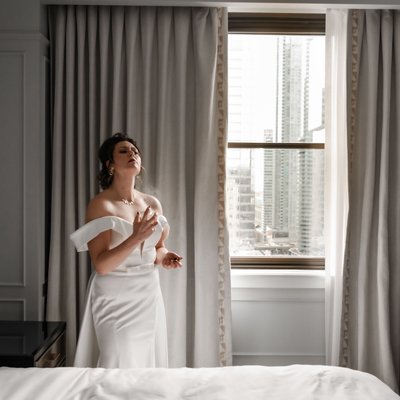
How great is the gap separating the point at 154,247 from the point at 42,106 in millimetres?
1208

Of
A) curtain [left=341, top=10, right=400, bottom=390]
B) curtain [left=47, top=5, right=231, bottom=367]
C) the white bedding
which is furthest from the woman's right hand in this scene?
Answer: curtain [left=341, top=10, right=400, bottom=390]

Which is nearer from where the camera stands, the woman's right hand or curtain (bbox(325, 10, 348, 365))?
the woman's right hand

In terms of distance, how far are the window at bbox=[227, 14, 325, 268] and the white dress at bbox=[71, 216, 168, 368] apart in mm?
1165

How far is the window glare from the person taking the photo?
3803mm

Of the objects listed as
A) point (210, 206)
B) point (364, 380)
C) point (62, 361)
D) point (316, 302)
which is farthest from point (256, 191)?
point (364, 380)

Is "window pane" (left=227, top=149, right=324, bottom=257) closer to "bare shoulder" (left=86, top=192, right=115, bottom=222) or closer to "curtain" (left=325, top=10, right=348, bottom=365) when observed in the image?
"curtain" (left=325, top=10, right=348, bottom=365)

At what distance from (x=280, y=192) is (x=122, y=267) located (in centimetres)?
153

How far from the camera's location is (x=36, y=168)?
3.22 m

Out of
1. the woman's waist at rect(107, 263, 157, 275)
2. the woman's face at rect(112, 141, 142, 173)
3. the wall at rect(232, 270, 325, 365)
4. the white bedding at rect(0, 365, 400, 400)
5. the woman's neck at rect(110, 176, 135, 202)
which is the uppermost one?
the woman's face at rect(112, 141, 142, 173)

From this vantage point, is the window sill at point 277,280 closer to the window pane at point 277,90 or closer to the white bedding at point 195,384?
the window pane at point 277,90

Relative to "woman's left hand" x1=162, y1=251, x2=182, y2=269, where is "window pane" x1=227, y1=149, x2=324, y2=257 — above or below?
Answer: above

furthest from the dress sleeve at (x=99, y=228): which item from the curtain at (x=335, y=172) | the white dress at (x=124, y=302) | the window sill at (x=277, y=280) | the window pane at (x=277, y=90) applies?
the curtain at (x=335, y=172)

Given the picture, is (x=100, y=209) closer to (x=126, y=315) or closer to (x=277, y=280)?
(x=126, y=315)

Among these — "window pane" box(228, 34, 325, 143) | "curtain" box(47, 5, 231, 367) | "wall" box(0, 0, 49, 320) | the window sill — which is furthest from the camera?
"window pane" box(228, 34, 325, 143)
